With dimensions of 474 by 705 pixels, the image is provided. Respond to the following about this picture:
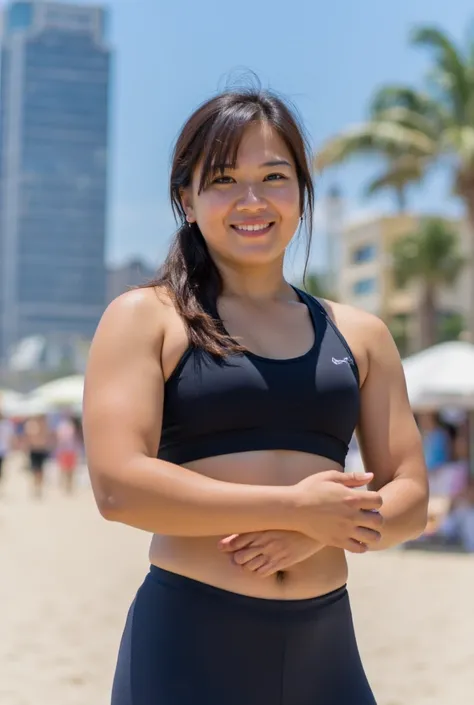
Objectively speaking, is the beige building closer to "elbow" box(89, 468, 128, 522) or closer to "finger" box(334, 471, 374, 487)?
"finger" box(334, 471, 374, 487)

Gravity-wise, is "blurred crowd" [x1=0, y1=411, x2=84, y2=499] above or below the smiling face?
below

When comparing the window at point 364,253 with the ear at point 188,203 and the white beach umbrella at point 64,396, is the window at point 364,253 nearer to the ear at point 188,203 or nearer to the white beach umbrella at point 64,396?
the white beach umbrella at point 64,396

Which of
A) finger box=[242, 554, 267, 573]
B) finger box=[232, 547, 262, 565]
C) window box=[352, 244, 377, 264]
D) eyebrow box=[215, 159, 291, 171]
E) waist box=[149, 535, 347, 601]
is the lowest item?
window box=[352, 244, 377, 264]

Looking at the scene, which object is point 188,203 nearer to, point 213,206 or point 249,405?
point 213,206

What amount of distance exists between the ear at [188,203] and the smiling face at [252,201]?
47 mm

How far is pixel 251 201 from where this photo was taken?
1829 mm

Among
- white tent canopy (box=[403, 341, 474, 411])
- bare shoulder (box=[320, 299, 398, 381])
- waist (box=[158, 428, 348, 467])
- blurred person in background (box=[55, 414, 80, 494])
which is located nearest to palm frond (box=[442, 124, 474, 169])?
white tent canopy (box=[403, 341, 474, 411])

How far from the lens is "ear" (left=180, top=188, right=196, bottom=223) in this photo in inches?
76.9

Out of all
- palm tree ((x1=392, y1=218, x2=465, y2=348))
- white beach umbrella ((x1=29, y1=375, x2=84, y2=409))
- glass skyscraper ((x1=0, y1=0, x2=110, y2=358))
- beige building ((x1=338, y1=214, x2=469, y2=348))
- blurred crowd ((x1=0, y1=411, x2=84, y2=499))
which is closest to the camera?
blurred crowd ((x1=0, y1=411, x2=84, y2=499))

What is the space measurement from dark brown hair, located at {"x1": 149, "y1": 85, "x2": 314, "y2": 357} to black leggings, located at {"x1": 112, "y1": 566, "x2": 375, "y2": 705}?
41 cm

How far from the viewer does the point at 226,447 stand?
1.74 metres

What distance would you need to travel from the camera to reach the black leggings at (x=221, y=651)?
1.71 meters

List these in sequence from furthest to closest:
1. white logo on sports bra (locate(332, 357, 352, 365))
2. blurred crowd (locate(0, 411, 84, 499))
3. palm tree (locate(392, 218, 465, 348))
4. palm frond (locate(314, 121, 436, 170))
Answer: palm tree (locate(392, 218, 465, 348)), palm frond (locate(314, 121, 436, 170)), blurred crowd (locate(0, 411, 84, 499)), white logo on sports bra (locate(332, 357, 352, 365))

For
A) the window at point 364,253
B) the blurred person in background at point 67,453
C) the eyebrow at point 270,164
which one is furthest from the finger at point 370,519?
the window at point 364,253
